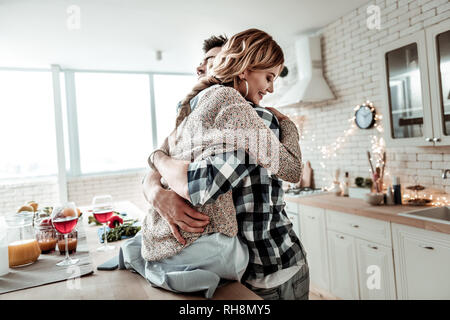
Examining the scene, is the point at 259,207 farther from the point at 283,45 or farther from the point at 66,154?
the point at 66,154

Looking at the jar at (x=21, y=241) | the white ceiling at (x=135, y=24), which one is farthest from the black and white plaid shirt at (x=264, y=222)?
the white ceiling at (x=135, y=24)

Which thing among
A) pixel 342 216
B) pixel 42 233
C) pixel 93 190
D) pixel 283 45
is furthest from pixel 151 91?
pixel 42 233

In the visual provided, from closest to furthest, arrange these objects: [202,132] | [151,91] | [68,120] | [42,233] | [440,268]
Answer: [202,132]
[42,233]
[440,268]
[68,120]
[151,91]

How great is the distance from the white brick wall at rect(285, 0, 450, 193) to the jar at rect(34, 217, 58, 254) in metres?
2.73

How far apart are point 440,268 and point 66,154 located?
5.28m

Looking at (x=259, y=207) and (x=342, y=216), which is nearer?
(x=259, y=207)

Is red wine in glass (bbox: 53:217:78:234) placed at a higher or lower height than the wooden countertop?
higher

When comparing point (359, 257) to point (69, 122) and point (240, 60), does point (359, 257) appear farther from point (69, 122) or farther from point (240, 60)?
point (69, 122)

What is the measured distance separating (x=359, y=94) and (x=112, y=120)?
13.6ft

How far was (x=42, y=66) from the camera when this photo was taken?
16.0 ft

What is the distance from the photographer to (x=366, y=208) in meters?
2.46

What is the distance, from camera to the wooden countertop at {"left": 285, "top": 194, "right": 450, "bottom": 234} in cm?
194

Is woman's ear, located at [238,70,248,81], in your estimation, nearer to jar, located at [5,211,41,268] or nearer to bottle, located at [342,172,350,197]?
jar, located at [5,211,41,268]

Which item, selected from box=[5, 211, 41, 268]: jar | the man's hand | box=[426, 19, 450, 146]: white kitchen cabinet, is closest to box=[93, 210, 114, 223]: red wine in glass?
box=[5, 211, 41, 268]: jar
